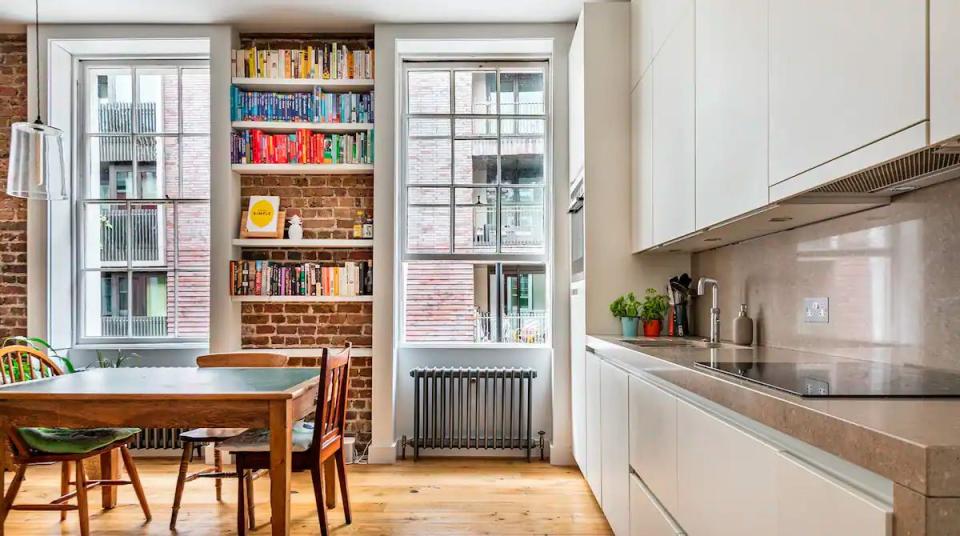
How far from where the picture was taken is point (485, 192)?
15.7 feet

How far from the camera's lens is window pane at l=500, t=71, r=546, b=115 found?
15.7 feet

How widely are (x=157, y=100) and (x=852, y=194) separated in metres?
4.71

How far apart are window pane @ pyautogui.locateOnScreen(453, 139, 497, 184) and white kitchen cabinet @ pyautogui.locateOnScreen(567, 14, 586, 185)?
625 mm

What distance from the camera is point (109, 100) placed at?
4.86 m

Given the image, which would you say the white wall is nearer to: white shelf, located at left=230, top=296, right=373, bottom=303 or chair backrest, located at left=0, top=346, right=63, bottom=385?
white shelf, located at left=230, top=296, right=373, bottom=303

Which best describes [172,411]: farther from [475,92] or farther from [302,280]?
[475,92]

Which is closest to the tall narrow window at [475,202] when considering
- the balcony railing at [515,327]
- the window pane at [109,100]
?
the balcony railing at [515,327]

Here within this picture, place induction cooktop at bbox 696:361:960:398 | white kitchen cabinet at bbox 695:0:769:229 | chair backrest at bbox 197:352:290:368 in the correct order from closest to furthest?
1. induction cooktop at bbox 696:361:960:398
2. white kitchen cabinet at bbox 695:0:769:229
3. chair backrest at bbox 197:352:290:368

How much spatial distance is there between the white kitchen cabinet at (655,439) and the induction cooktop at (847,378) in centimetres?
26

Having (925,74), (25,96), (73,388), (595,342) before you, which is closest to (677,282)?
(595,342)

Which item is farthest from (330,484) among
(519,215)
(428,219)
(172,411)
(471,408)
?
(519,215)

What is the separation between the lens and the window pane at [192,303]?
15.7 feet

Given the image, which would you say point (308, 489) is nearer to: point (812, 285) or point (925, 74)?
point (812, 285)

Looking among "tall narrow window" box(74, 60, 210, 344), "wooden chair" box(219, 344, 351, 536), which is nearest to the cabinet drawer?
"wooden chair" box(219, 344, 351, 536)
